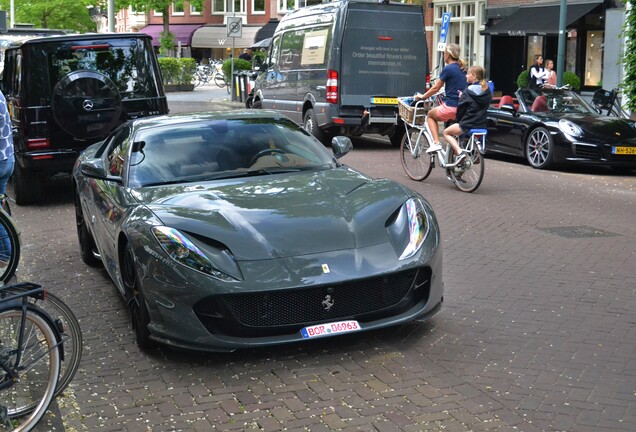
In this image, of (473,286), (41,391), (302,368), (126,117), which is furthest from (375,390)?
(126,117)

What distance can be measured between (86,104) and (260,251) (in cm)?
697

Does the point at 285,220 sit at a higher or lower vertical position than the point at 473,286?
higher

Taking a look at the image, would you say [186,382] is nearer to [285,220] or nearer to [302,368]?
[302,368]

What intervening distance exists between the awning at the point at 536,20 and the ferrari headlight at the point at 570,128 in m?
12.8

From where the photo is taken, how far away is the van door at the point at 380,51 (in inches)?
732

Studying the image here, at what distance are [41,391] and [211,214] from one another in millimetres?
1729

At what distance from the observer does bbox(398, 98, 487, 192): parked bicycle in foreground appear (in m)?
12.8

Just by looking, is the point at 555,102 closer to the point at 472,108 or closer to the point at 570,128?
the point at 570,128

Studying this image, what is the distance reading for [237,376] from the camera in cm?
543

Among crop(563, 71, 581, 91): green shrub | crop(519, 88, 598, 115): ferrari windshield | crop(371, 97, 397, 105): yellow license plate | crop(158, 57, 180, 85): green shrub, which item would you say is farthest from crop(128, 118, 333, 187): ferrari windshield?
crop(158, 57, 180, 85): green shrub

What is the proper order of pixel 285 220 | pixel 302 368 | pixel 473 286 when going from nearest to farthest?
1. pixel 302 368
2. pixel 285 220
3. pixel 473 286

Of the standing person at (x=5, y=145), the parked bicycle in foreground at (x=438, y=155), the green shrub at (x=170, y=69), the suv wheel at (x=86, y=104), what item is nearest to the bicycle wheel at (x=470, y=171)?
the parked bicycle in foreground at (x=438, y=155)

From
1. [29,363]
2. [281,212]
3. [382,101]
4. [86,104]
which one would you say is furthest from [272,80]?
[29,363]

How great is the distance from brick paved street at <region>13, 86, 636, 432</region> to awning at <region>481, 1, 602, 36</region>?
68.7 feet
